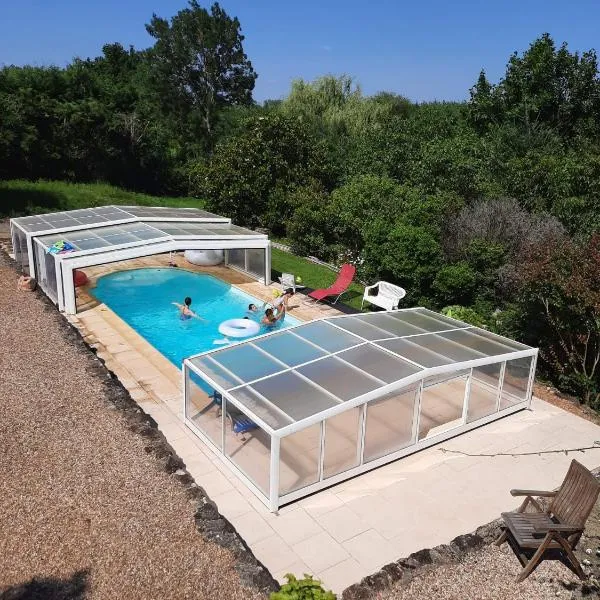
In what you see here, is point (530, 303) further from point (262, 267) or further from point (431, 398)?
point (262, 267)

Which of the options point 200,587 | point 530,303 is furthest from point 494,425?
point 200,587

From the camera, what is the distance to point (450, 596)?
22.9ft

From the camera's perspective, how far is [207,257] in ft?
74.2

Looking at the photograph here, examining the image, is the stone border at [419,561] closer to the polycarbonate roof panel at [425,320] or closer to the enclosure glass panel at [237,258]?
the polycarbonate roof panel at [425,320]

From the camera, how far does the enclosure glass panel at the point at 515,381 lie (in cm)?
1148

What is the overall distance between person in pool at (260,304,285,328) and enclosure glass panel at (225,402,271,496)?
7262 mm

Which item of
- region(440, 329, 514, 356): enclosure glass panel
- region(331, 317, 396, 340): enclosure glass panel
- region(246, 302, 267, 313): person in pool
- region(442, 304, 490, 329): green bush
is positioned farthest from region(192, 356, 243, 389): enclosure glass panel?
region(442, 304, 490, 329): green bush

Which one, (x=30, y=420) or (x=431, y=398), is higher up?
(x=431, y=398)

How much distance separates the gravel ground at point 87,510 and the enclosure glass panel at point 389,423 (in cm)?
314

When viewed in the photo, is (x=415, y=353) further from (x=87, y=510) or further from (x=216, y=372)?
(x=87, y=510)

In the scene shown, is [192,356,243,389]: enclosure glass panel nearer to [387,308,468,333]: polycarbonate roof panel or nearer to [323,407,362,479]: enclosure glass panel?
[323,407,362,479]: enclosure glass panel

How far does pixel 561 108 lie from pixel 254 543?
3573 centimetres

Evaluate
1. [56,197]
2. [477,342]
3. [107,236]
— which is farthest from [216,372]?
[56,197]

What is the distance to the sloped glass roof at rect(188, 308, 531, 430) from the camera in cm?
903
